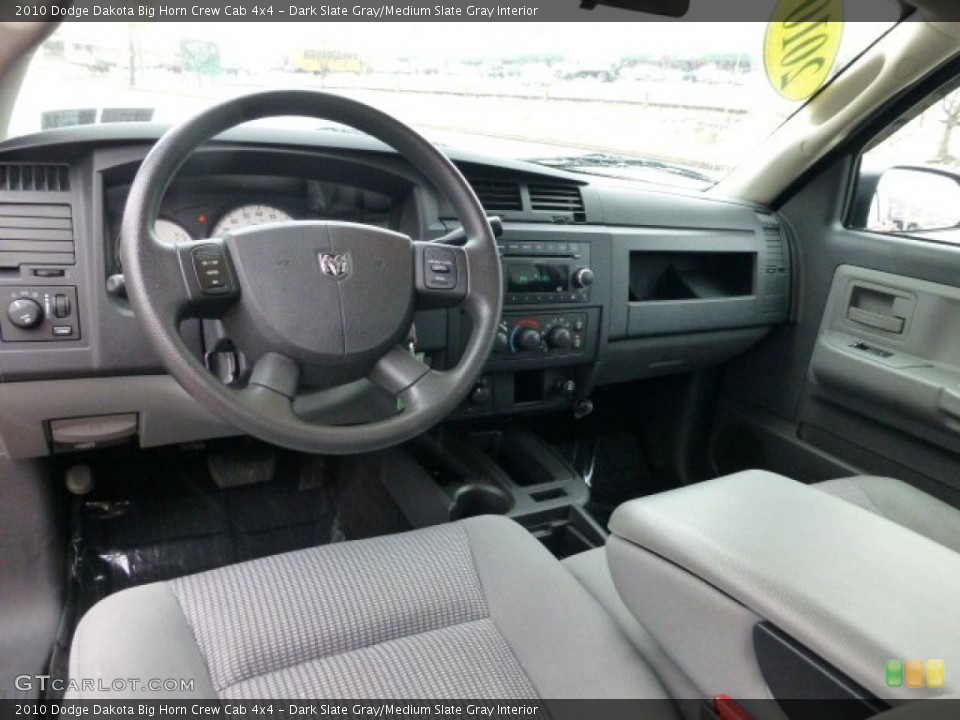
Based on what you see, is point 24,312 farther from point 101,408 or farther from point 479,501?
point 479,501

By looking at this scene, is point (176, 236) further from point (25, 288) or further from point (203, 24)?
point (203, 24)

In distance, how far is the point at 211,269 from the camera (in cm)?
112

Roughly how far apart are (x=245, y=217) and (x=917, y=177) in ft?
6.41

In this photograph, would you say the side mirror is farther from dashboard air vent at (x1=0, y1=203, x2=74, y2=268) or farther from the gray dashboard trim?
dashboard air vent at (x1=0, y1=203, x2=74, y2=268)

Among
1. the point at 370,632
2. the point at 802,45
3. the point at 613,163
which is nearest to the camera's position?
the point at 370,632

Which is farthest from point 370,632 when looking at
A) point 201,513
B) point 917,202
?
point 917,202

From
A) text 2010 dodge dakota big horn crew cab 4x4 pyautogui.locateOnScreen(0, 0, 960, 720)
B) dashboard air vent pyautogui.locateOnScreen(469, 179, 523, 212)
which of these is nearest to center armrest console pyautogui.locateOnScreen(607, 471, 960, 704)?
text 2010 dodge dakota big horn crew cab 4x4 pyautogui.locateOnScreen(0, 0, 960, 720)

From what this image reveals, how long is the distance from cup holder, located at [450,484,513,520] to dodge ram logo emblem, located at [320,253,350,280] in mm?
868

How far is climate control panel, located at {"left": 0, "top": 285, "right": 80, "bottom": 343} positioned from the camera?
1.29 metres

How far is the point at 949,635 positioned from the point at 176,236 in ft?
4.62

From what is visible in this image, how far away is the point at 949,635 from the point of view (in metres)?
0.77

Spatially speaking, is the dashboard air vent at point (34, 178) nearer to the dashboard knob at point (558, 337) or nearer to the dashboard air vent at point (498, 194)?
the dashboard air vent at point (498, 194)

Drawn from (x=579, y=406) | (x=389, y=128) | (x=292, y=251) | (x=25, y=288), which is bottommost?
(x=579, y=406)

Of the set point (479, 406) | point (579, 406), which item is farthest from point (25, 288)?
point (579, 406)
